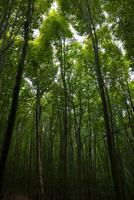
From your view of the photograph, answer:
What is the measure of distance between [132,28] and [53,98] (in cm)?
618

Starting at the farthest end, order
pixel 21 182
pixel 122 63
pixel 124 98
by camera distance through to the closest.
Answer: pixel 21 182
pixel 124 98
pixel 122 63

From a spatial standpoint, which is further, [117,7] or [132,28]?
[117,7]

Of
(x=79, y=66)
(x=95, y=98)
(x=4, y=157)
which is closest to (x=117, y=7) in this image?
(x=79, y=66)

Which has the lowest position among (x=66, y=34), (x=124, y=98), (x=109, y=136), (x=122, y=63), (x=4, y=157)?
(x=4, y=157)

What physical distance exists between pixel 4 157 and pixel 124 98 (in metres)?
9.04

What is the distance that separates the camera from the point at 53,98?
1204 centimetres

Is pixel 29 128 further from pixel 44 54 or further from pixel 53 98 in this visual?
pixel 44 54

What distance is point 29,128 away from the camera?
A: 17.3 m

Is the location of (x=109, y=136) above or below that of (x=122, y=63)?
below

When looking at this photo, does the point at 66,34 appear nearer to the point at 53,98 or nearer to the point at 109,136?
the point at 53,98

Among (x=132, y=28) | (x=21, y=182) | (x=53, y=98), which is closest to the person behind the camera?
(x=132, y=28)

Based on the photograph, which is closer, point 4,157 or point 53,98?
point 4,157

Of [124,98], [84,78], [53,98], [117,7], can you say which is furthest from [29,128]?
[117,7]

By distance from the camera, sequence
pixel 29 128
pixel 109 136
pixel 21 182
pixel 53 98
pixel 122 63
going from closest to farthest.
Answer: pixel 109 136, pixel 122 63, pixel 53 98, pixel 21 182, pixel 29 128
